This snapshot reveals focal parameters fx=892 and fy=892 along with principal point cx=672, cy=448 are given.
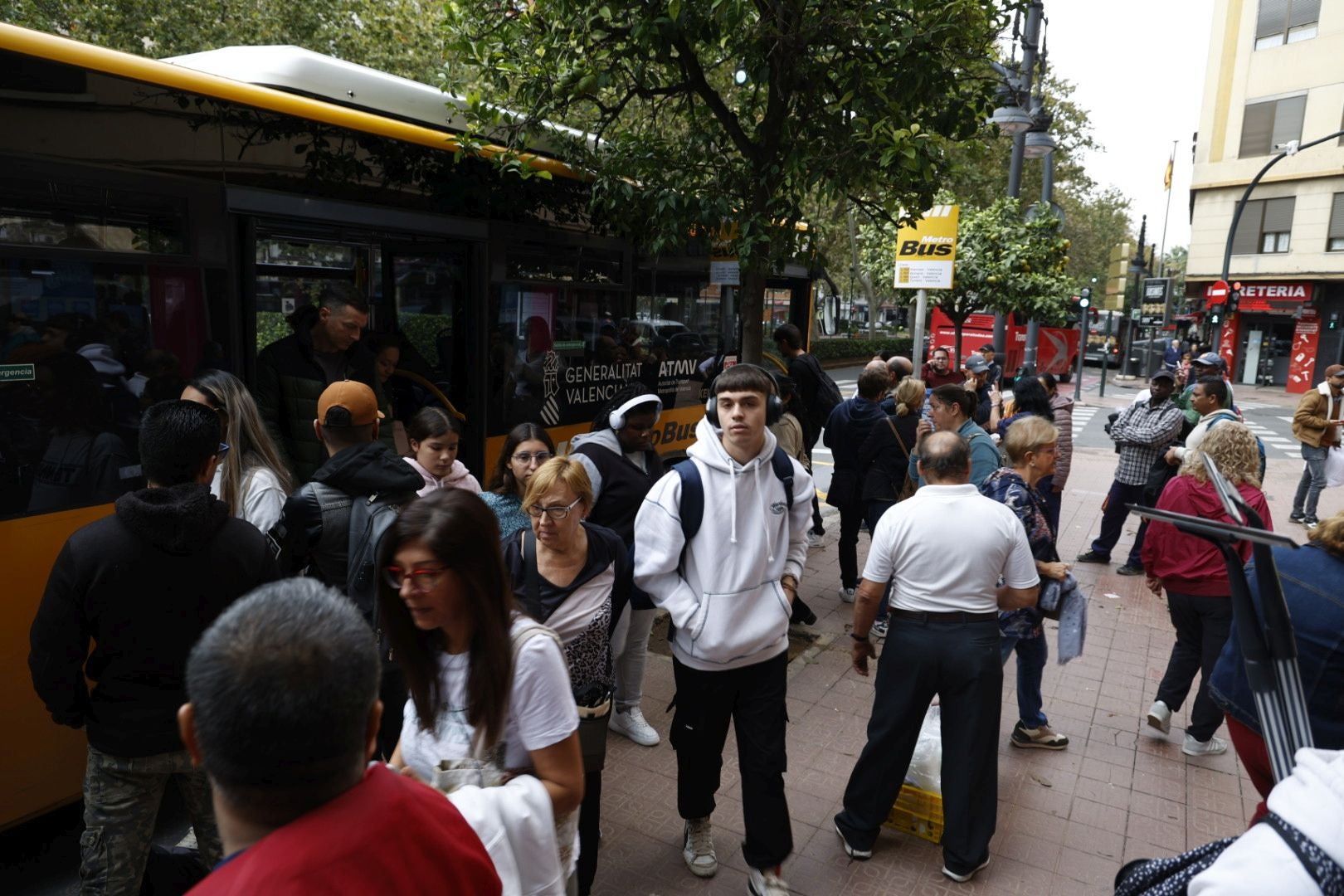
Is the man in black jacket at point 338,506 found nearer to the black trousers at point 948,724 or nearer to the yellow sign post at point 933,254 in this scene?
the black trousers at point 948,724

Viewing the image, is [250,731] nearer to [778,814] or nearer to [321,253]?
[778,814]

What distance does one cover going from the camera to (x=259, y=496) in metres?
3.40

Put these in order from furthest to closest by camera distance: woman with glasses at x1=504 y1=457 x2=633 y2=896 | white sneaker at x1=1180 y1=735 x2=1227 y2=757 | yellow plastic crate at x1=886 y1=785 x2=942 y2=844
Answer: white sneaker at x1=1180 y1=735 x2=1227 y2=757 < yellow plastic crate at x1=886 y1=785 x2=942 y2=844 < woman with glasses at x1=504 y1=457 x2=633 y2=896

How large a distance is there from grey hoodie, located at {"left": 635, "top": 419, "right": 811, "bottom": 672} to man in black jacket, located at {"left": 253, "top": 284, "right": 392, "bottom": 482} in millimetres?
1889

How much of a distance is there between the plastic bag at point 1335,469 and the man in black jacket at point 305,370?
10.1 metres

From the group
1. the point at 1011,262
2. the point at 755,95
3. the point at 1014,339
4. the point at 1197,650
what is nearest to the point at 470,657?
the point at 1197,650

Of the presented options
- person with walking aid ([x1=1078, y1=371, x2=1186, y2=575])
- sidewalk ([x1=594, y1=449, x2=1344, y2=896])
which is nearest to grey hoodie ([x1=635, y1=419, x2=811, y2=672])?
sidewalk ([x1=594, y1=449, x2=1344, y2=896])

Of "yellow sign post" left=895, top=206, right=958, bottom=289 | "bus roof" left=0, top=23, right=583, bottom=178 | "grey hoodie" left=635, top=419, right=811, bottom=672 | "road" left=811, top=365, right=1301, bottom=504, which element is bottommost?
"road" left=811, top=365, right=1301, bottom=504

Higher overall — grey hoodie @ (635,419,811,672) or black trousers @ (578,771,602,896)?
grey hoodie @ (635,419,811,672)

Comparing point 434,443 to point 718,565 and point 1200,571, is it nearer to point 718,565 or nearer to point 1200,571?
point 718,565

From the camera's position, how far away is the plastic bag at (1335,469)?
9.75m

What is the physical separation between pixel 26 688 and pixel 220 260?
2.00m

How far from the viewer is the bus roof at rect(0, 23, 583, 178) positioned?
359 centimetres

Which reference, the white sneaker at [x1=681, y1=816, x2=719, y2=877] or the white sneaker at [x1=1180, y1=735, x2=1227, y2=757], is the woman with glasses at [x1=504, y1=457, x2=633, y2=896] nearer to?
the white sneaker at [x1=681, y1=816, x2=719, y2=877]
